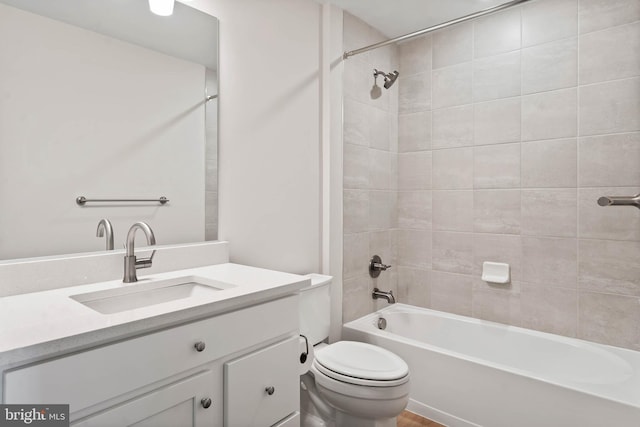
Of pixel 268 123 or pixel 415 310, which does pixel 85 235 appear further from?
pixel 415 310

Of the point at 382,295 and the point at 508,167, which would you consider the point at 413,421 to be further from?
the point at 508,167

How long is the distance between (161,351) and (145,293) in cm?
43

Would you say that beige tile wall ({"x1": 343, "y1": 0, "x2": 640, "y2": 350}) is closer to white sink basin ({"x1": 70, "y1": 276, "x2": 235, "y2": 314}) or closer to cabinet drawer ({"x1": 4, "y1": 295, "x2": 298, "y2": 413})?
white sink basin ({"x1": 70, "y1": 276, "x2": 235, "y2": 314})

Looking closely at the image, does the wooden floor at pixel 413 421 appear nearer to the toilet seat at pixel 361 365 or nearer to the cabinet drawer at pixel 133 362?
the toilet seat at pixel 361 365

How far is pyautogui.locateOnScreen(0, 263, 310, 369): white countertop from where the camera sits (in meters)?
0.76

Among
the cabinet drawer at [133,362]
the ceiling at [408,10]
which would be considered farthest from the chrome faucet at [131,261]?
the ceiling at [408,10]

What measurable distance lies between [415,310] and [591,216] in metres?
1.24

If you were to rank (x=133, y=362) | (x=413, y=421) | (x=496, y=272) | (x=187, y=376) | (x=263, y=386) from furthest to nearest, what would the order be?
(x=496, y=272) → (x=413, y=421) → (x=263, y=386) → (x=187, y=376) → (x=133, y=362)

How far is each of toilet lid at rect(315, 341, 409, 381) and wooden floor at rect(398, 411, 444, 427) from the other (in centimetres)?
53

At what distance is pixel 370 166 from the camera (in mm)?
2580

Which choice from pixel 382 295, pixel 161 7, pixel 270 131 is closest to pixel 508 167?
pixel 382 295

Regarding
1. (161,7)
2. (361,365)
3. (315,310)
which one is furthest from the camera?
(315,310)

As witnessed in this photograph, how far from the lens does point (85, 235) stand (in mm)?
1333

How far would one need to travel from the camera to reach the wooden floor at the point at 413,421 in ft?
6.72
